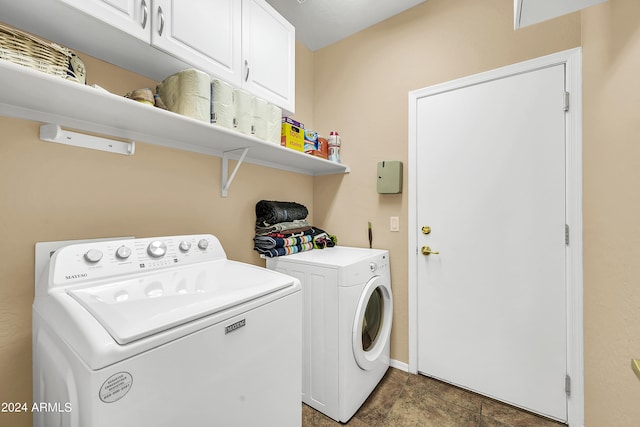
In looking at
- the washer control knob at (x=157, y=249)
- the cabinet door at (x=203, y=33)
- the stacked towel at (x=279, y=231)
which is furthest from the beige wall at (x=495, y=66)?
the washer control knob at (x=157, y=249)

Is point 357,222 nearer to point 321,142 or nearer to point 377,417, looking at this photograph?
point 321,142

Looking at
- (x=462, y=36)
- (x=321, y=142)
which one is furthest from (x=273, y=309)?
(x=462, y=36)

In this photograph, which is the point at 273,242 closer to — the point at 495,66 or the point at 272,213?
the point at 272,213

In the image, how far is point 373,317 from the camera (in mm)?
2004

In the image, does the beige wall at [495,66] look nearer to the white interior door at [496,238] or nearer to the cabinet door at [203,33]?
the white interior door at [496,238]

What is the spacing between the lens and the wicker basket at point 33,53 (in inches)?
29.7

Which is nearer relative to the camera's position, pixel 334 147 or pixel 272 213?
pixel 272 213

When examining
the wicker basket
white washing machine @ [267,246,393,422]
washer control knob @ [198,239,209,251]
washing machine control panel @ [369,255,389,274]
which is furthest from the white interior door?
the wicker basket

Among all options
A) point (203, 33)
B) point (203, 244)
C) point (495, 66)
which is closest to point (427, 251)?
point (495, 66)

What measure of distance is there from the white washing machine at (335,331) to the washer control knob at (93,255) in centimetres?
96

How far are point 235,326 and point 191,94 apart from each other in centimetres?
102

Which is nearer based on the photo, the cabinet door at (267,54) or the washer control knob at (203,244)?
the washer control knob at (203,244)

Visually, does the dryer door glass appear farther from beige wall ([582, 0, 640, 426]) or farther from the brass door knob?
beige wall ([582, 0, 640, 426])

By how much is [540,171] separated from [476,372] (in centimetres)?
138
